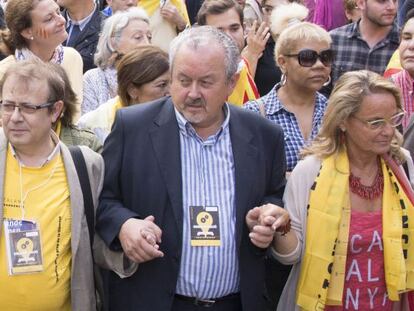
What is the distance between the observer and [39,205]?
3.55 metres

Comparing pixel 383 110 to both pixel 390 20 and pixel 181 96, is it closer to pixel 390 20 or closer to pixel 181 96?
pixel 181 96

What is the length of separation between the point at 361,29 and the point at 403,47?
121 centimetres

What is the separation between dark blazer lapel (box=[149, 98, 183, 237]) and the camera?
345 centimetres

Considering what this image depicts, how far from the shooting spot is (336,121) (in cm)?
388

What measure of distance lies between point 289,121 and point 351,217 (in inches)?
43.9

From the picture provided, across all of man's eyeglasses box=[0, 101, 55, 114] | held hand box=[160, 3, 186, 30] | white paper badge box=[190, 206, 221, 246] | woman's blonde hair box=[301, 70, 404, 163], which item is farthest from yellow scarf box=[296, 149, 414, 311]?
held hand box=[160, 3, 186, 30]

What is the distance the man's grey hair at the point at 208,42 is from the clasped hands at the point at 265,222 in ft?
2.12

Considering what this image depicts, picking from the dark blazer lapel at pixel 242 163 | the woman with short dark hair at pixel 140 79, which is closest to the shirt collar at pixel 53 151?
the dark blazer lapel at pixel 242 163

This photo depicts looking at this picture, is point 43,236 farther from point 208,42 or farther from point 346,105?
point 346,105

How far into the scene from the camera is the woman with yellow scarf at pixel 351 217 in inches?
149

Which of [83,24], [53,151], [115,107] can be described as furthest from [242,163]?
[83,24]

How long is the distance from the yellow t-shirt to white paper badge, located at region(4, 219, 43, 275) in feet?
0.07

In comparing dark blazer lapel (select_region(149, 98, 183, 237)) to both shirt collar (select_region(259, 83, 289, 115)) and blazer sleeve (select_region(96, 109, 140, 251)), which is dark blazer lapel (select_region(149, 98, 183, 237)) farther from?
shirt collar (select_region(259, 83, 289, 115))

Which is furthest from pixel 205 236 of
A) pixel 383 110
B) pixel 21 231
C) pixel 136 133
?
pixel 383 110
